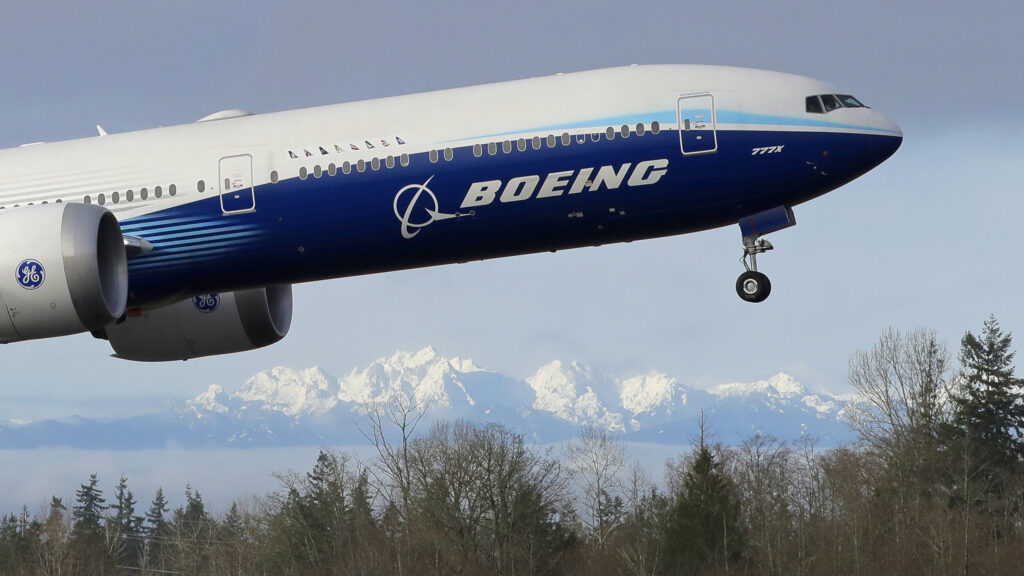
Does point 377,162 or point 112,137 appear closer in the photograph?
point 377,162

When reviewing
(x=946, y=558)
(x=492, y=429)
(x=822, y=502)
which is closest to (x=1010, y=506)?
(x=946, y=558)

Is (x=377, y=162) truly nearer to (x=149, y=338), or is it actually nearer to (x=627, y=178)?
(x=627, y=178)

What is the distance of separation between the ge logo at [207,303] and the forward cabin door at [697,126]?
578 inches

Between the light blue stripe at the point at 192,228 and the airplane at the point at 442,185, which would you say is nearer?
the airplane at the point at 442,185

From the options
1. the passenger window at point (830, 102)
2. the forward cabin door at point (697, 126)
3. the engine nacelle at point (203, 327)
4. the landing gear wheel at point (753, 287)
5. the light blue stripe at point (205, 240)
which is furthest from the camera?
the engine nacelle at point (203, 327)

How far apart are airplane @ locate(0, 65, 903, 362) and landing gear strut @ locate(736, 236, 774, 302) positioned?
0.15 feet

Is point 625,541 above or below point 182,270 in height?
below

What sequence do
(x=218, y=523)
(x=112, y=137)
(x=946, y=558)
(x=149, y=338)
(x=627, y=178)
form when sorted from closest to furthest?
(x=627, y=178) < (x=112, y=137) < (x=149, y=338) < (x=946, y=558) < (x=218, y=523)

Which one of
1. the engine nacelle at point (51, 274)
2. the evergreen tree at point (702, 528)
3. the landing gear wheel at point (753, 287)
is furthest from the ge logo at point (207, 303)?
the evergreen tree at point (702, 528)

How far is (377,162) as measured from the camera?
32.4 metres

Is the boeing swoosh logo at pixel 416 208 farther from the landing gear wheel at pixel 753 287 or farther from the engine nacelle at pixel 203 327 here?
the engine nacelle at pixel 203 327

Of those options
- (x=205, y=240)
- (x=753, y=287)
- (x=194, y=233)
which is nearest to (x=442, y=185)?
(x=205, y=240)

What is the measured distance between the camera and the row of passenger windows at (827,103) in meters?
31.4

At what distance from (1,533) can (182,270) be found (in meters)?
110
